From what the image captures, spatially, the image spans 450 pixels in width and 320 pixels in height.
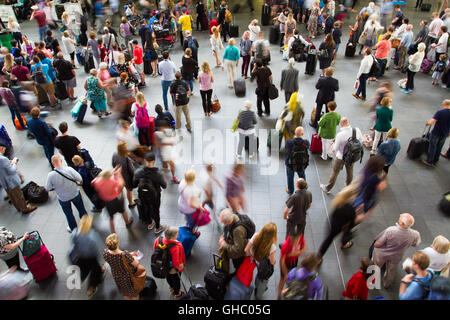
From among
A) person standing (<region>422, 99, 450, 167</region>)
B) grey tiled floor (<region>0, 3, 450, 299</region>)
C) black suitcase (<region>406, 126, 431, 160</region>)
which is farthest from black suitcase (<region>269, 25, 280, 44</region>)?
person standing (<region>422, 99, 450, 167</region>)

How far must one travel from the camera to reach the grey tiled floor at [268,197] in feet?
18.2

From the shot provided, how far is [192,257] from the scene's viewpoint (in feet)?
18.8

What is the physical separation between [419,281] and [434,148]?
444cm

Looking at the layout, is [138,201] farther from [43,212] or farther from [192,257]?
[43,212]

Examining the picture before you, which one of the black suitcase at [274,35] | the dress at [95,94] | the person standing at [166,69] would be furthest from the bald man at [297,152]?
the black suitcase at [274,35]

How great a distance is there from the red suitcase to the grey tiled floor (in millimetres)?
181

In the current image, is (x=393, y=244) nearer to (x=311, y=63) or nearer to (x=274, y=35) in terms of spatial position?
(x=311, y=63)

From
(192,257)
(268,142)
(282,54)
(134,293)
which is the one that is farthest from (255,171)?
(282,54)

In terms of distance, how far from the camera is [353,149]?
246 inches

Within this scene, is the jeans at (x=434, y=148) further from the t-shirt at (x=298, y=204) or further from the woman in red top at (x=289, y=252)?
the woman in red top at (x=289, y=252)

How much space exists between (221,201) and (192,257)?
140cm

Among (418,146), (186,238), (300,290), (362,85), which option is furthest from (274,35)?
(300,290)
